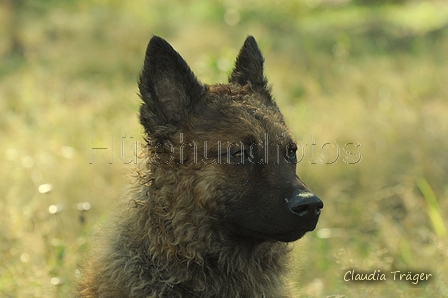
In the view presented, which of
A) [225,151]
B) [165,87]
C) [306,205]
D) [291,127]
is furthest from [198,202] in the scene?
[291,127]

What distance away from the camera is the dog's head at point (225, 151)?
3.23 m

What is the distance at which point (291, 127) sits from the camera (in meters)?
8.34

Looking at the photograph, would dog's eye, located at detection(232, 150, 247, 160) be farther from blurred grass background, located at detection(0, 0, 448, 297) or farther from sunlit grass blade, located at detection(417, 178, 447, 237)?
sunlit grass blade, located at detection(417, 178, 447, 237)

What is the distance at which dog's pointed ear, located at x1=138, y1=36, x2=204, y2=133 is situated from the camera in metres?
3.41

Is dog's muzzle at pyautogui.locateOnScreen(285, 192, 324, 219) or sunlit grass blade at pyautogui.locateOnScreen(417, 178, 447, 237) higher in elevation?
dog's muzzle at pyautogui.locateOnScreen(285, 192, 324, 219)

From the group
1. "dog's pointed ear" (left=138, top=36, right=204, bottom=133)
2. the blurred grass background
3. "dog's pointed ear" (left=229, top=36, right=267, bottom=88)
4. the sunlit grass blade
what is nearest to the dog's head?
"dog's pointed ear" (left=138, top=36, right=204, bottom=133)

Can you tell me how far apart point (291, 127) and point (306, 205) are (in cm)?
526

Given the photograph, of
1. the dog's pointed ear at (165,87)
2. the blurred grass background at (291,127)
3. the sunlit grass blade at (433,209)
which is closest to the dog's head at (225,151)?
the dog's pointed ear at (165,87)

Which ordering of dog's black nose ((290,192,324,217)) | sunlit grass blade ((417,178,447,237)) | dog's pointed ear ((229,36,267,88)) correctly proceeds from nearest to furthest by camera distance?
dog's black nose ((290,192,324,217)) < dog's pointed ear ((229,36,267,88)) < sunlit grass blade ((417,178,447,237))

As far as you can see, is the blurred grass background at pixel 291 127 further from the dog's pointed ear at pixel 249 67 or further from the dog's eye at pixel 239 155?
the dog's pointed ear at pixel 249 67

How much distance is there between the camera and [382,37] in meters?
15.0

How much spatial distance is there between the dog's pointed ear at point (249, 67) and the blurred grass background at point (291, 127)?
1.03 m

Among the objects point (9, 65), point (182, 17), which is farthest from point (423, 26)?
point (9, 65)

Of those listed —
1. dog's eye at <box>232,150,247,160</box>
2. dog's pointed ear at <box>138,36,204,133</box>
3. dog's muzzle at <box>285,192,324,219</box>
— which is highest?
dog's pointed ear at <box>138,36,204,133</box>
